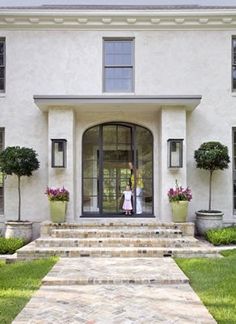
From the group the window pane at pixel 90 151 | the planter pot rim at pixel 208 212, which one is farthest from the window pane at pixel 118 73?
the planter pot rim at pixel 208 212

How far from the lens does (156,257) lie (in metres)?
8.87

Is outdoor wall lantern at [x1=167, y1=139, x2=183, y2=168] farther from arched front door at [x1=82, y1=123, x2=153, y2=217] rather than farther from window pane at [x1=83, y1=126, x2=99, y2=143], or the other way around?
window pane at [x1=83, y1=126, x2=99, y2=143]

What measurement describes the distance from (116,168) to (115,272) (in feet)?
18.0

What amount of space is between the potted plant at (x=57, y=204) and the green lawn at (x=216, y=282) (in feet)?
12.1

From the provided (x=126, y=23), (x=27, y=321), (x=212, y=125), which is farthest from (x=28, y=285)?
(x=126, y=23)

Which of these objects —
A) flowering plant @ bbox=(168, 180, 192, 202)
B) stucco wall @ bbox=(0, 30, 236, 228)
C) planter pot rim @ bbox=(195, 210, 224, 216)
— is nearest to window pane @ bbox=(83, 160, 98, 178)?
stucco wall @ bbox=(0, 30, 236, 228)

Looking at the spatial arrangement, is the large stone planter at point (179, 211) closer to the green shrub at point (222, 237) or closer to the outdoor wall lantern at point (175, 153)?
the green shrub at point (222, 237)

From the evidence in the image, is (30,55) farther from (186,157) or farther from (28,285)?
(28,285)

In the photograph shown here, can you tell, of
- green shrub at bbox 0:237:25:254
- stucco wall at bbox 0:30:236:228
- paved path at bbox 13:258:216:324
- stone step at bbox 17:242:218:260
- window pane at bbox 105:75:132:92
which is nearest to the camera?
paved path at bbox 13:258:216:324

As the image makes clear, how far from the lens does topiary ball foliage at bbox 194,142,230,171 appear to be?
11240mm

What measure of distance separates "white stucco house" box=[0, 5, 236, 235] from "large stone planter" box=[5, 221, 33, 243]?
0.94 m

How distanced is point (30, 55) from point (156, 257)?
7.38m

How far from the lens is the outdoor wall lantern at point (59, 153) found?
11.2 meters

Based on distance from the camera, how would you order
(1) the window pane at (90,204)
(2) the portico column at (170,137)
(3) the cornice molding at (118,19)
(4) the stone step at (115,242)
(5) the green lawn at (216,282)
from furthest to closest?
(1) the window pane at (90,204) → (3) the cornice molding at (118,19) → (2) the portico column at (170,137) → (4) the stone step at (115,242) → (5) the green lawn at (216,282)
